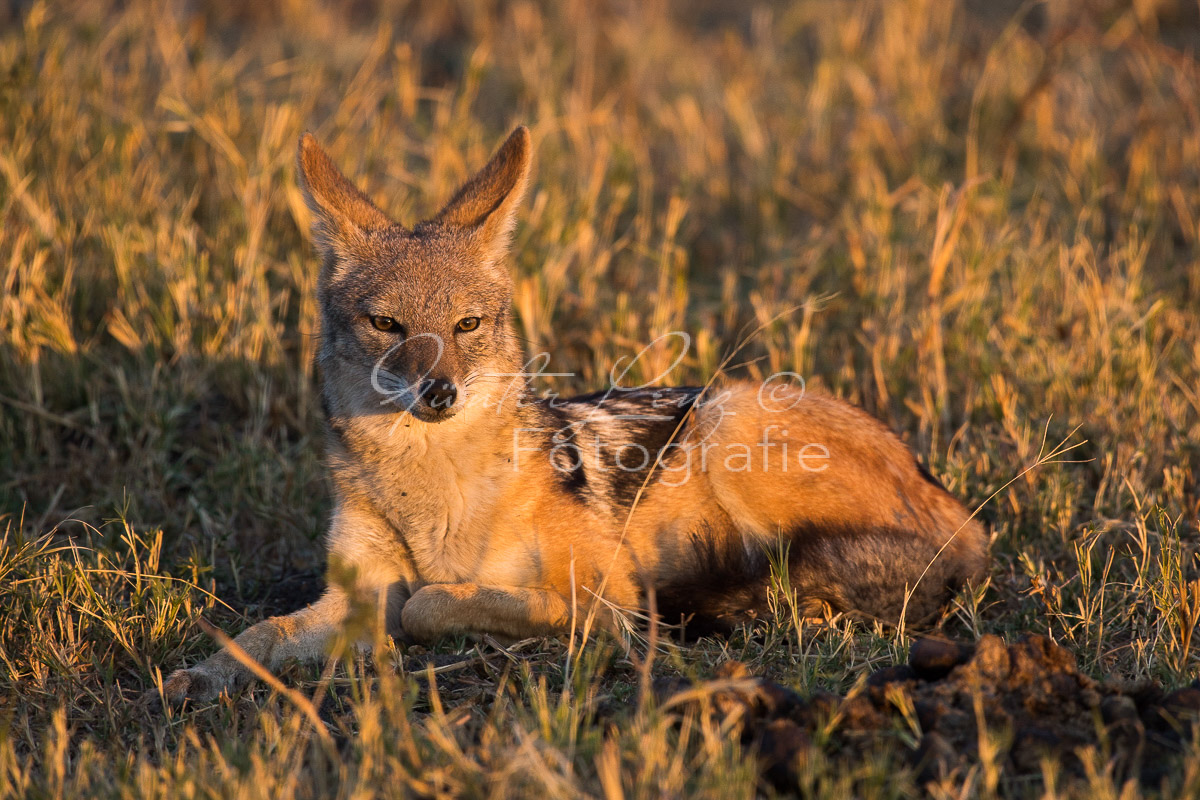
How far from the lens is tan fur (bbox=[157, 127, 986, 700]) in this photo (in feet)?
13.2

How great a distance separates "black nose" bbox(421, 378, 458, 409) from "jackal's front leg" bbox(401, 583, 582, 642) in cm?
70

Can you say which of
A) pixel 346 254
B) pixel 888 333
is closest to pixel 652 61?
pixel 888 333

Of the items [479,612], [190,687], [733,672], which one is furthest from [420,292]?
[733,672]

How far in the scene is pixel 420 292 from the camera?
414 cm

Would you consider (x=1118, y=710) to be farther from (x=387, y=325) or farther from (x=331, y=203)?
(x=331, y=203)

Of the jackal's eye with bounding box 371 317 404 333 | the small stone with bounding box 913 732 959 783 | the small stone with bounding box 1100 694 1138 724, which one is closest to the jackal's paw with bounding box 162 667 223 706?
the jackal's eye with bounding box 371 317 404 333

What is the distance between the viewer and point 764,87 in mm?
9484

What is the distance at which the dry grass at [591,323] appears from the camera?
129 inches

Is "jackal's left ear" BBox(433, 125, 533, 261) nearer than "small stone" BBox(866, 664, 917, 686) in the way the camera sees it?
No

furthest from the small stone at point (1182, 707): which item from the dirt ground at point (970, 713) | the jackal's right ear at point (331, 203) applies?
the jackal's right ear at point (331, 203)

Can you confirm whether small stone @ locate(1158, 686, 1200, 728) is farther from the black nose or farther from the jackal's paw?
the jackal's paw

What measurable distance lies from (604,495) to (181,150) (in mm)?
4427

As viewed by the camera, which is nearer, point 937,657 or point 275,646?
point 937,657

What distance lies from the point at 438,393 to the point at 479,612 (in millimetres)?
818
